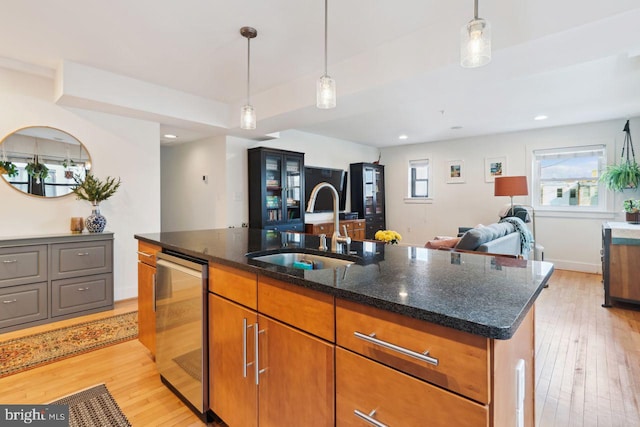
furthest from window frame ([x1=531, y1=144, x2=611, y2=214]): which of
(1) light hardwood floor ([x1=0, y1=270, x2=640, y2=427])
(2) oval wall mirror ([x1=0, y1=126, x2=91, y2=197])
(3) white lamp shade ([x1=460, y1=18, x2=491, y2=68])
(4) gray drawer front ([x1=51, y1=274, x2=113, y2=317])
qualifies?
(2) oval wall mirror ([x1=0, y1=126, x2=91, y2=197])

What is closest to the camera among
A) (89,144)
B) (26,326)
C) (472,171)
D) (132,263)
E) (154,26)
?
(154,26)

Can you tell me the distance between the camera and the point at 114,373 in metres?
2.22

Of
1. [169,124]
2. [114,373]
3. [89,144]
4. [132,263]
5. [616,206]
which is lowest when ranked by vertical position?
[114,373]

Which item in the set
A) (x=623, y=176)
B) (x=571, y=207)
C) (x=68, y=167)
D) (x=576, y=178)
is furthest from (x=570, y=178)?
(x=68, y=167)

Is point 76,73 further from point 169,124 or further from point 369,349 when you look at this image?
point 369,349

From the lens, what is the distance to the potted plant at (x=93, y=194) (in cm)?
337

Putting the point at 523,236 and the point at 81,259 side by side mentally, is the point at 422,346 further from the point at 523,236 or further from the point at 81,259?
the point at 523,236

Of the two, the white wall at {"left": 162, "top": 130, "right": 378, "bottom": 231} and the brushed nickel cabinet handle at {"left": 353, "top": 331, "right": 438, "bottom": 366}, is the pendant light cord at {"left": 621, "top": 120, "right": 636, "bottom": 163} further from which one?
the brushed nickel cabinet handle at {"left": 353, "top": 331, "right": 438, "bottom": 366}

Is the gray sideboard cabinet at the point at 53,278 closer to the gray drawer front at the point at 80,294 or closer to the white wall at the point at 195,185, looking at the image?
the gray drawer front at the point at 80,294

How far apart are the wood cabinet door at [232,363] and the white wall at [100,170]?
9.34ft

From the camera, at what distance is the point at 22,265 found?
9.58 feet

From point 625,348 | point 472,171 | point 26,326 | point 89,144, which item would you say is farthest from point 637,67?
point 26,326

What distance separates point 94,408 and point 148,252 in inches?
37.4

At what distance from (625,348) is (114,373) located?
3931mm
